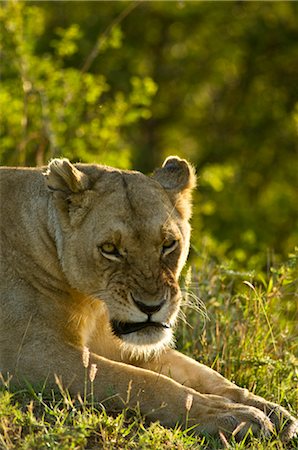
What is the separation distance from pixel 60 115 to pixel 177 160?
6.07 metres

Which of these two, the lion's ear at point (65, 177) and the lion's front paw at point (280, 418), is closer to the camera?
the lion's front paw at point (280, 418)

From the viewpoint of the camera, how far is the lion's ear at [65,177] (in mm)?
6004

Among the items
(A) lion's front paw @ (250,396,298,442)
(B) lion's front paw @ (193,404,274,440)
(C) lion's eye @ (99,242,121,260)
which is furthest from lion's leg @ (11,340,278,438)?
(C) lion's eye @ (99,242,121,260)

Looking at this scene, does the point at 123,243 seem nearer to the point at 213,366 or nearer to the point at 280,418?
the point at 280,418

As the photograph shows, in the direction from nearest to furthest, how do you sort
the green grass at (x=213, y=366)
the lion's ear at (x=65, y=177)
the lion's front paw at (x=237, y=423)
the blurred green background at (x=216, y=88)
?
1. the green grass at (x=213, y=366)
2. the lion's front paw at (x=237, y=423)
3. the lion's ear at (x=65, y=177)
4. the blurred green background at (x=216, y=88)

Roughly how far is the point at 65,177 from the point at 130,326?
90 centimetres

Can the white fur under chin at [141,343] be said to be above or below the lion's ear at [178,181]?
below

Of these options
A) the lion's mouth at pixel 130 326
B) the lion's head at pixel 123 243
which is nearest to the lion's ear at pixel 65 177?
the lion's head at pixel 123 243

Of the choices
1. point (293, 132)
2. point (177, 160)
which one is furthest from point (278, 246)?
point (177, 160)

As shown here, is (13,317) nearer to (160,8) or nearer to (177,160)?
(177,160)

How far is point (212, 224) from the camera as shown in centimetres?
1847

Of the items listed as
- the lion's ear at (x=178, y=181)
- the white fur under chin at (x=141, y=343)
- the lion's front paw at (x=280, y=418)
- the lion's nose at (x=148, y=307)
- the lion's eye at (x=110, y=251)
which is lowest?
the lion's front paw at (x=280, y=418)

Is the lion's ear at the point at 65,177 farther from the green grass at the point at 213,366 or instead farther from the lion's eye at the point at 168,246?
the green grass at the point at 213,366

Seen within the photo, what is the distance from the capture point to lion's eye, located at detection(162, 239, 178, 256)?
586 cm
